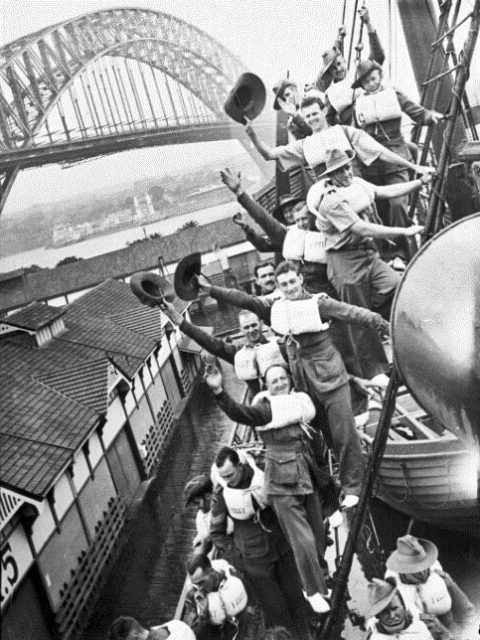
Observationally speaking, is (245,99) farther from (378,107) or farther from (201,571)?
(201,571)

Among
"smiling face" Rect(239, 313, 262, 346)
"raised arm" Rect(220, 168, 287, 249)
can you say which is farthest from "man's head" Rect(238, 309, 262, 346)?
"raised arm" Rect(220, 168, 287, 249)

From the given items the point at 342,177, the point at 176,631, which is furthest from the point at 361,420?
the point at 176,631

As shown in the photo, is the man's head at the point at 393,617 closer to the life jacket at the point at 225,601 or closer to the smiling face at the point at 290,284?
the life jacket at the point at 225,601

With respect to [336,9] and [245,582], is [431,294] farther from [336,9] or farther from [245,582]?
[336,9]

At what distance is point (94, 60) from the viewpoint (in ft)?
60.6

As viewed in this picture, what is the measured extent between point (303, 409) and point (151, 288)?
1.46 meters

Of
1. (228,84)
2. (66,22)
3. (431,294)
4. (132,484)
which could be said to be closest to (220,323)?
(132,484)

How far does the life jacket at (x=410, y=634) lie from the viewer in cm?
339

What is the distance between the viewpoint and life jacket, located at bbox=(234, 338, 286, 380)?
5.31m

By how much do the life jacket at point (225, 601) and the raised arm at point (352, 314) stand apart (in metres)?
1.97

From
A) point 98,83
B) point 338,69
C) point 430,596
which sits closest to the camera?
point 430,596

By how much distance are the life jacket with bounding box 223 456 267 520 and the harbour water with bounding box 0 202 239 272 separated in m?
13.8

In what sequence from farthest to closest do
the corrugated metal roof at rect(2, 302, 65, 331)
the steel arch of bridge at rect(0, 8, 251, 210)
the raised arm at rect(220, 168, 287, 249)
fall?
the steel arch of bridge at rect(0, 8, 251, 210)
the corrugated metal roof at rect(2, 302, 65, 331)
the raised arm at rect(220, 168, 287, 249)

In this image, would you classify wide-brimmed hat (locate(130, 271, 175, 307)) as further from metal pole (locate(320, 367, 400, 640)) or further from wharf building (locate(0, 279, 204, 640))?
wharf building (locate(0, 279, 204, 640))
